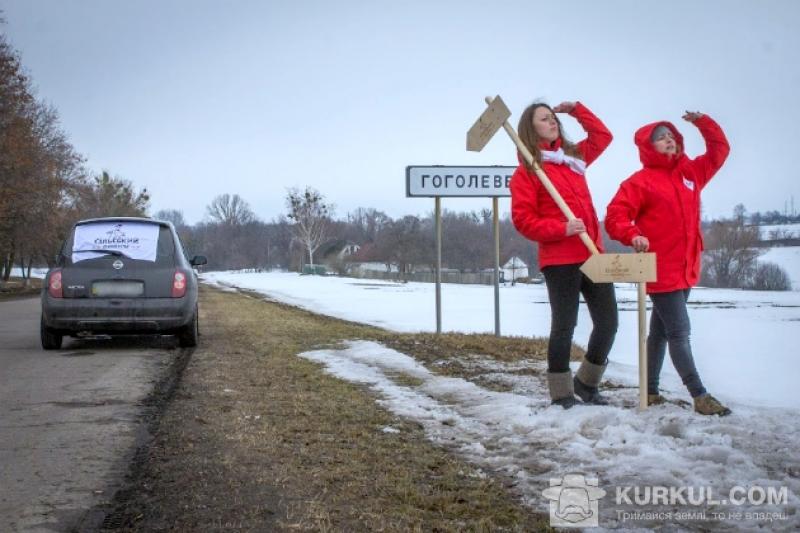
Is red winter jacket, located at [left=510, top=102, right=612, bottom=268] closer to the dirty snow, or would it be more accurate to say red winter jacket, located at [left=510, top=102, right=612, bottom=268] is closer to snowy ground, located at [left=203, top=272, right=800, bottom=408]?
the dirty snow

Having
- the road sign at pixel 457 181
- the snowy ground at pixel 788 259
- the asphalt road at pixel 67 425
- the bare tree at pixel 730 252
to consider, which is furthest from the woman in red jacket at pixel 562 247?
the bare tree at pixel 730 252

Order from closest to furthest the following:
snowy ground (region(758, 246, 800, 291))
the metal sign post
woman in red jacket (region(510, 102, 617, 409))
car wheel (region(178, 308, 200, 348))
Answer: woman in red jacket (region(510, 102, 617, 409))
car wheel (region(178, 308, 200, 348))
the metal sign post
snowy ground (region(758, 246, 800, 291))

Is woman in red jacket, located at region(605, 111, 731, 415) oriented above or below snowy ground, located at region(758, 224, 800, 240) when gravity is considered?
below

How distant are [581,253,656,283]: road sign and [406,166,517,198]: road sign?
5.37m

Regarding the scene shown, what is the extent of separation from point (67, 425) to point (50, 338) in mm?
4502

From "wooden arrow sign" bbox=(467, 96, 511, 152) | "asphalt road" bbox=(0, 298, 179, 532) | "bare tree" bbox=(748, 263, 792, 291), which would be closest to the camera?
"asphalt road" bbox=(0, 298, 179, 532)

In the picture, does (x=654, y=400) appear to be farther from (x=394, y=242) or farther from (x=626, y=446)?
(x=394, y=242)

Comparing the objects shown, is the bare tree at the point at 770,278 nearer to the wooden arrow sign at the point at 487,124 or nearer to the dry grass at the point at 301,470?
the wooden arrow sign at the point at 487,124

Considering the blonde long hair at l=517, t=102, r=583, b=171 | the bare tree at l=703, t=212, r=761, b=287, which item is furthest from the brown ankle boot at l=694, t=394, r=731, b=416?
the bare tree at l=703, t=212, r=761, b=287

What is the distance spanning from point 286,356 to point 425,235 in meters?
82.7

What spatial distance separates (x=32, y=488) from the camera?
3.49m

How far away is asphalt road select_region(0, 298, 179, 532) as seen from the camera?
130 inches

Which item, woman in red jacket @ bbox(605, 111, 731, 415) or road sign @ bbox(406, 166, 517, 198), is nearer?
woman in red jacket @ bbox(605, 111, 731, 415)

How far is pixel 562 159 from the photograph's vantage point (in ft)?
15.5
